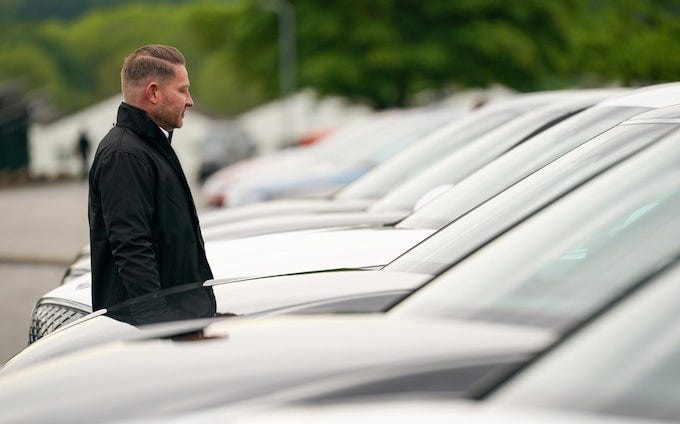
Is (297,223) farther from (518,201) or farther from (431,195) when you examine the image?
(518,201)

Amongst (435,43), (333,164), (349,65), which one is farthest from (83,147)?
(333,164)

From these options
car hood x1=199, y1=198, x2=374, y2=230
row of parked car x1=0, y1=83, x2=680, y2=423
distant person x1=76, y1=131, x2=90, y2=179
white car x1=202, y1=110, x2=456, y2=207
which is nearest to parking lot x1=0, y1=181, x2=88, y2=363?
car hood x1=199, y1=198, x2=374, y2=230

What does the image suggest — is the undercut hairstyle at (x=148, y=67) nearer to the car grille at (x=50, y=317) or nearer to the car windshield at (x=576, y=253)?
the car grille at (x=50, y=317)

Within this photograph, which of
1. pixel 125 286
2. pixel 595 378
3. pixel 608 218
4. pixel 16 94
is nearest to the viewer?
pixel 595 378

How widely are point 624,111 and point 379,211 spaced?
1925 mm

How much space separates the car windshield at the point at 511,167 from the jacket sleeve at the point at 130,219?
46.9 inches

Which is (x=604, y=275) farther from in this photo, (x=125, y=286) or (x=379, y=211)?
(x=379, y=211)

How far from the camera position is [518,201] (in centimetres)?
395

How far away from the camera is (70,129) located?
A: 356ft

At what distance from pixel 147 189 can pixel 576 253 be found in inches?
90.9

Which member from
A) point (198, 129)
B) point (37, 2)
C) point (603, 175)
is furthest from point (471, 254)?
point (37, 2)

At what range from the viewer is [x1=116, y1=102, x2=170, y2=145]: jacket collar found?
16.1ft

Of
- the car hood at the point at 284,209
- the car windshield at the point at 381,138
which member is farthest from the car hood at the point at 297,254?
the car windshield at the point at 381,138

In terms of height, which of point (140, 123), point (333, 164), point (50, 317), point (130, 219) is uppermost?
point (333, 164)
